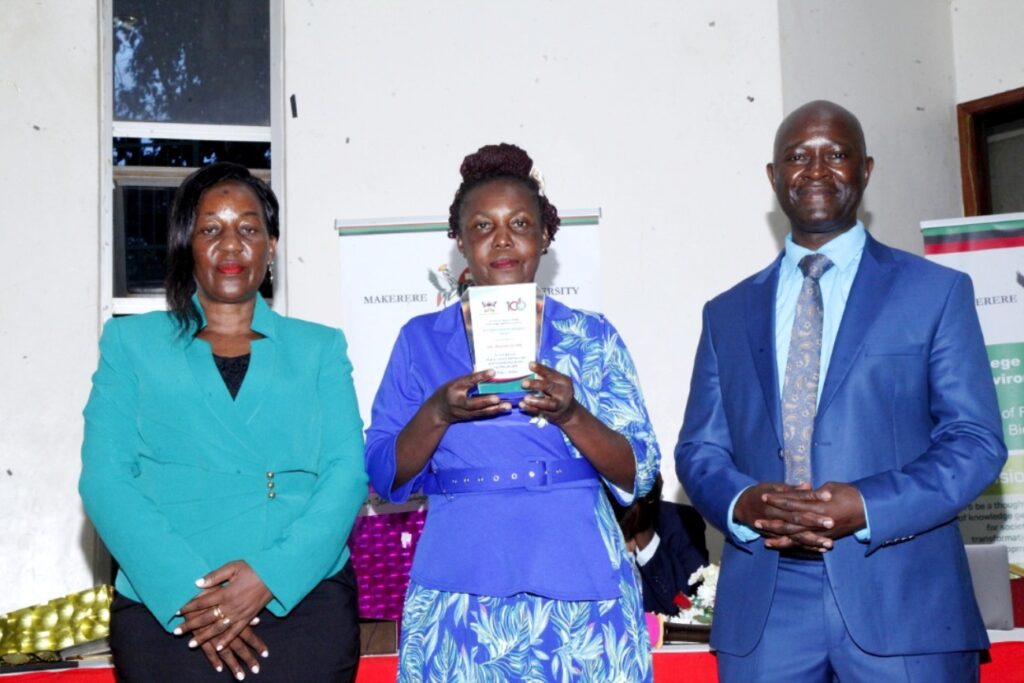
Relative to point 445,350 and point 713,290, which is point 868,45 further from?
point 445,350

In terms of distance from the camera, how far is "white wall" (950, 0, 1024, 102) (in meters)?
6.24

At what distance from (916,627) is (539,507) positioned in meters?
0.96

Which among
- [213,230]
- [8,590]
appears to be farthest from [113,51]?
[213,230]

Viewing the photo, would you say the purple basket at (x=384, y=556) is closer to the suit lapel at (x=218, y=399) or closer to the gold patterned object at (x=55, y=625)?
the gold patterned object at (x=55, y=625)

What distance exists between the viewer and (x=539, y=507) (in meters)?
2.60

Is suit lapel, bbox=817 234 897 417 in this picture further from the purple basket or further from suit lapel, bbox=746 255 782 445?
the purple basket

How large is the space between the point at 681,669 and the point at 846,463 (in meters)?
1.32

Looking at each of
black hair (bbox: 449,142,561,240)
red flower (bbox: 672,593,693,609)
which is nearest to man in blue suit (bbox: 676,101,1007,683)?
black hair (bbox: 449,142,561,240)

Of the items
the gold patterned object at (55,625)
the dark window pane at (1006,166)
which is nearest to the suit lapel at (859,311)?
the gold patterned object at (55,625)

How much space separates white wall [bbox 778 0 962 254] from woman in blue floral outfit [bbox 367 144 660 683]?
327cm

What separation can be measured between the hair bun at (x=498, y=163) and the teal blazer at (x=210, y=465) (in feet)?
2.11

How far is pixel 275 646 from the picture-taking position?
262 centimetres

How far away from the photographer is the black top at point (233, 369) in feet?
9.21

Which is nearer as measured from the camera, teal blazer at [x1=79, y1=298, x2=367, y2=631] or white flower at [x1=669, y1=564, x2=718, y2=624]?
teal blazer at [x1=79, y1=298, x2=367, y2=631]
